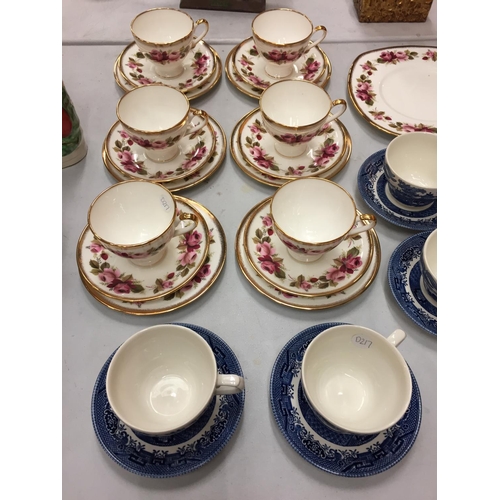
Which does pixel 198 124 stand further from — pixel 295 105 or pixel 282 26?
pixel 282 26

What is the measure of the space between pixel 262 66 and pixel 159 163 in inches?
17.6

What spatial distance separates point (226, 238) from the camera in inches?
32.1

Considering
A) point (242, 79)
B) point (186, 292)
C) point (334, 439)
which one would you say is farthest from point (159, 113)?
point (334, 439)

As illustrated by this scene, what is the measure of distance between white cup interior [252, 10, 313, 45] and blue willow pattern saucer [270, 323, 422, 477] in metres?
0.93

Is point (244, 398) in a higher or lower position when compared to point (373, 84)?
lower

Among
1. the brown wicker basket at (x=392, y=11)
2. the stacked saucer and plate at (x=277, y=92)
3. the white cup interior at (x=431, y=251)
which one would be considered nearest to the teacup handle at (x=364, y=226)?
the white cup interior at (x=431, y=251)

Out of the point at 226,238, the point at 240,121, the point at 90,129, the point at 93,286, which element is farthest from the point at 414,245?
the point at 90,129

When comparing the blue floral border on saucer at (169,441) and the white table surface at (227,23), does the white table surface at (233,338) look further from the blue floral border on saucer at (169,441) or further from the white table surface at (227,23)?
the white table surface at (227,23)

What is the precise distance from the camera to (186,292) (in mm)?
725

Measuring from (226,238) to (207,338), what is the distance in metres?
0.23

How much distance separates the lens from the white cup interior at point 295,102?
932 millimetres

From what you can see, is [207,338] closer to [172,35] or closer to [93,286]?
[93,286]

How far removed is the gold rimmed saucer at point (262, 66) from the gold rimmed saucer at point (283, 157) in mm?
156

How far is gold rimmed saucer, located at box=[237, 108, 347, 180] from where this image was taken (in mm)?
884
